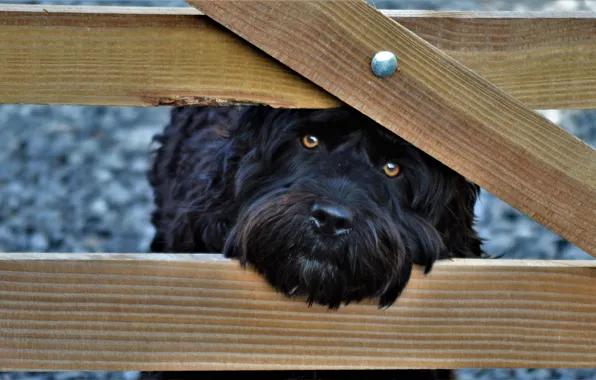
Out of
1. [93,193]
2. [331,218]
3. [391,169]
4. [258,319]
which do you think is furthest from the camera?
[93,193]

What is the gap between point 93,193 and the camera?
18.5ft

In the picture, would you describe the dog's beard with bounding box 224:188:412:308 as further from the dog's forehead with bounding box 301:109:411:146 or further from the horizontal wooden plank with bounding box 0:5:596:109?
the horizontal wooden plank with bounding box 0:5:596:109

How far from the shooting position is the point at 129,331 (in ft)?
6.92

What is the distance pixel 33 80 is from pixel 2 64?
70mm

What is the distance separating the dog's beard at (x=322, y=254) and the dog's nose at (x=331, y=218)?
0.07 feet

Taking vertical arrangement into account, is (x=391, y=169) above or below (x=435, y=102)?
below

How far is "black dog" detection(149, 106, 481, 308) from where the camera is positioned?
2.48 m

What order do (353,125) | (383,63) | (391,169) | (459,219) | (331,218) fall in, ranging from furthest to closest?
(459,219) < (391,169) < (353,125) < (331,218) < (383,63)

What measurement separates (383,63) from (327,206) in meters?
0.59

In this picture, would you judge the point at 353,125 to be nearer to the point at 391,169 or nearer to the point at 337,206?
the point at 391,169

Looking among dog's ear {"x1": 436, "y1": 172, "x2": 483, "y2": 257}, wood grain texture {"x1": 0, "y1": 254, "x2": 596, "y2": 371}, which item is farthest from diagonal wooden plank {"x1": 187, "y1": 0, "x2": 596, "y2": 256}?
dog's ear {"x1": 436, "y1": 172, "x2": 483, "y2": 257}

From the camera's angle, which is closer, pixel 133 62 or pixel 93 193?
pixel 133 62

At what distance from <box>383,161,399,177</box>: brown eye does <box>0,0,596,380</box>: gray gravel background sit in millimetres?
1907

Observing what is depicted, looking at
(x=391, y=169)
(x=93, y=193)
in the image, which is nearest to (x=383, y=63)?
(x=391, y=169)
